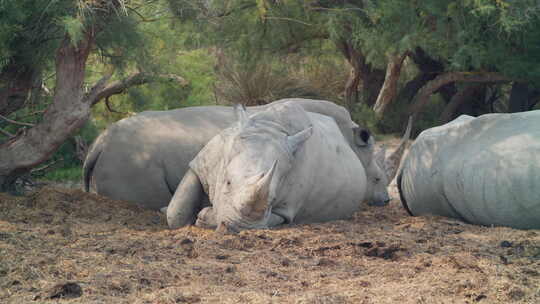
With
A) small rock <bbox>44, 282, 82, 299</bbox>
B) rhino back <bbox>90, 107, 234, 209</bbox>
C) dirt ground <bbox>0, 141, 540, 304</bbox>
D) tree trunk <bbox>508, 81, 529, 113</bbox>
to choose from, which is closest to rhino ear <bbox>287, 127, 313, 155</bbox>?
dirt ground <bbox>0, 141, 540, 304</bbox>

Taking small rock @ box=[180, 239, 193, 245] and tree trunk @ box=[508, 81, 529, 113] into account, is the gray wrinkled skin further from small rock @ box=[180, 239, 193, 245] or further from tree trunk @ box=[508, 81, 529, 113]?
tree trunk @ box=[508, 81, 529, 113]

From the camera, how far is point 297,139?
250 inches

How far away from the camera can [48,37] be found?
25.0 feet

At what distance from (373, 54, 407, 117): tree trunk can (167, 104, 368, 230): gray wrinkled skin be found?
6.36m

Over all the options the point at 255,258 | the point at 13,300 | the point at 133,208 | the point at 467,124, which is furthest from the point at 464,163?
the point at 13,300

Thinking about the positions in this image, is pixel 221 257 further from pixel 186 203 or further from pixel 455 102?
pixel 455 102

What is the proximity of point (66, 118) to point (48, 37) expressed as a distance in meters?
0.87

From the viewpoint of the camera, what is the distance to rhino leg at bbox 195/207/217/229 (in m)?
6.14

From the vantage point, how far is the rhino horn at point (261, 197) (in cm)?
541

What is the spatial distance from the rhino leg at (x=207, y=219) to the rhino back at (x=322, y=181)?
21.2 inches

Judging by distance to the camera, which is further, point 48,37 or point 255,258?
point 48,37

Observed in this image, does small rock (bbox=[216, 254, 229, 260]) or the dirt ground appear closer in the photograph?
the dirt ground

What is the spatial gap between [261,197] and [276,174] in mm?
556

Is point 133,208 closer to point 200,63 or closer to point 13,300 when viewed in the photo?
point 13,300
